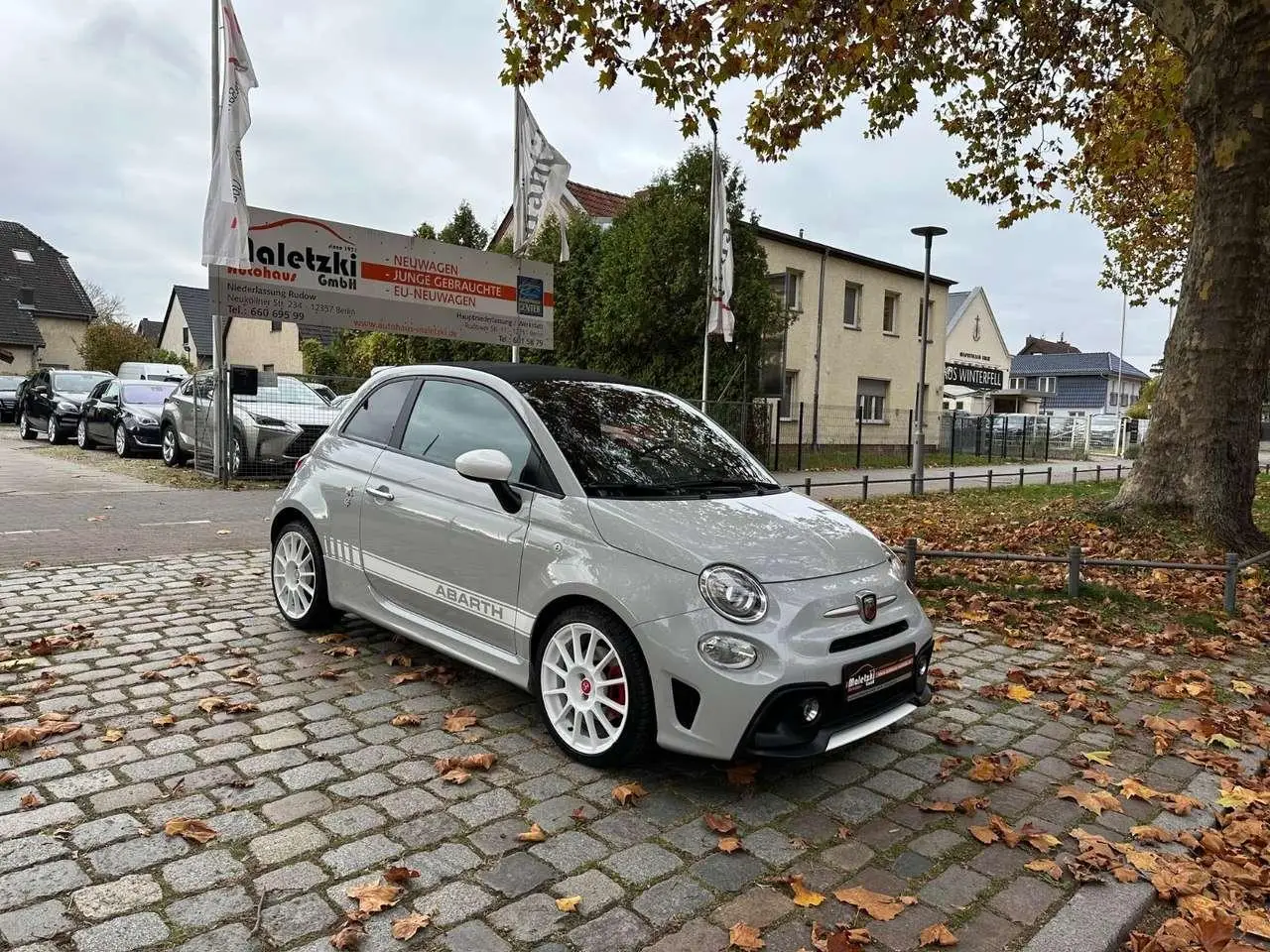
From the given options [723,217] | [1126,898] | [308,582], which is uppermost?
[723,217]

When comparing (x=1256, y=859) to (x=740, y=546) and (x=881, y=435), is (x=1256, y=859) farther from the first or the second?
(x=881, y=435)

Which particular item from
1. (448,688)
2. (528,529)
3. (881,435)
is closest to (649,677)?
(528,529)

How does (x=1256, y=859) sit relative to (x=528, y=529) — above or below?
below

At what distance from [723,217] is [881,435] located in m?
13.8

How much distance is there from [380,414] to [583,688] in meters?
2.29

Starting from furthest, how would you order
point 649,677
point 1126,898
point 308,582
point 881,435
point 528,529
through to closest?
point 881,435 < point 308,582 < point 528,529 < point 649,677 < point 1126,898

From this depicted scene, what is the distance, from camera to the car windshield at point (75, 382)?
22172mm

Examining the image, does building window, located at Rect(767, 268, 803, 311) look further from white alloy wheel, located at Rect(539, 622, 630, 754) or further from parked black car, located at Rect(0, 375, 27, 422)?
parked black car, located at Rect(0, 375, 27, 422)

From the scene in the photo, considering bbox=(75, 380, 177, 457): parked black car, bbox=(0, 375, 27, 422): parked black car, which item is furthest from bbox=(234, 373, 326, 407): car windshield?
bbox=(0, 375, 27, 422): parked black car

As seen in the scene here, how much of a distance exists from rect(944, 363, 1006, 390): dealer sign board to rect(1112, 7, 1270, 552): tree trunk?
3166cm

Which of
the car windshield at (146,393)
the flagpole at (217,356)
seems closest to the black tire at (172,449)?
the flagpole at (217,356)

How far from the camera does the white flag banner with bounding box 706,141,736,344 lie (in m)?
17.5

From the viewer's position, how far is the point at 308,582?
546 centimetres

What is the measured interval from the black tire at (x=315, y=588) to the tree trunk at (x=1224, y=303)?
8262 millimetres
